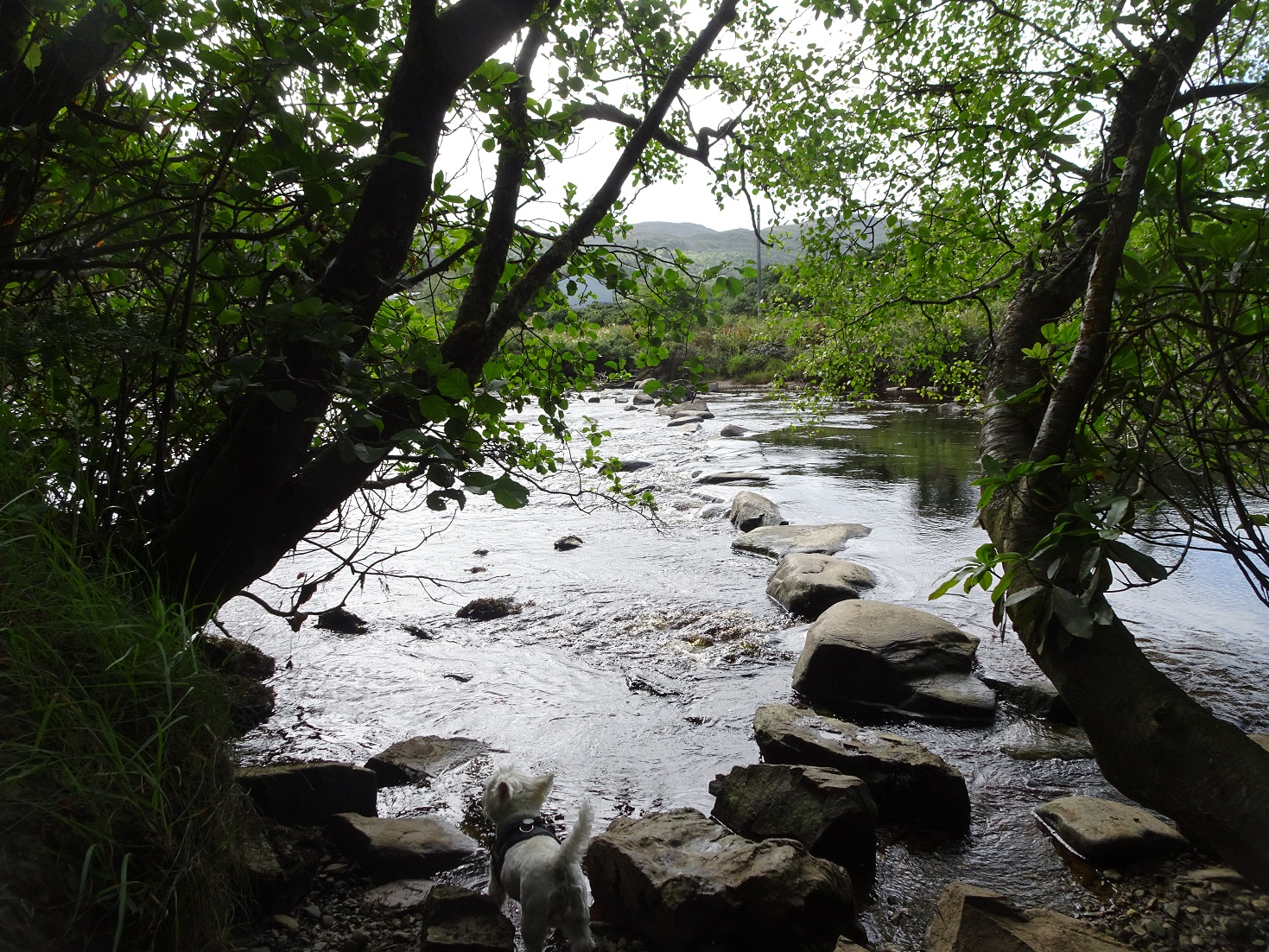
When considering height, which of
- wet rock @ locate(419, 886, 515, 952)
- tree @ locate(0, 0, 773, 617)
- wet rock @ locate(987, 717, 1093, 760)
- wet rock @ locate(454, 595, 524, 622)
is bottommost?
wet rock @ locate(454, 595, 524, 622)

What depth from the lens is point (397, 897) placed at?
3.76 m

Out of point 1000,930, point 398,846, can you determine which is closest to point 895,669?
point 1000,930

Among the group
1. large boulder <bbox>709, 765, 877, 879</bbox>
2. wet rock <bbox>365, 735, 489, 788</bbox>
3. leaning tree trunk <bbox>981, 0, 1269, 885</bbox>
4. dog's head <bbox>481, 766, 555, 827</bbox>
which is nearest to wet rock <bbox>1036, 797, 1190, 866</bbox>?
large boulder <bbox>709, 765, 877, 879</bbox>

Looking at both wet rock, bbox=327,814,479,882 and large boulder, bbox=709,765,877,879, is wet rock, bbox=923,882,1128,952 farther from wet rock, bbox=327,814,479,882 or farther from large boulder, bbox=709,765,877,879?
wet rock, bbox=327,814,479,882

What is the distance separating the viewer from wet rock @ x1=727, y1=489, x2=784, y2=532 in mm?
12453

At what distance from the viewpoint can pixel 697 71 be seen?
18.9 feet

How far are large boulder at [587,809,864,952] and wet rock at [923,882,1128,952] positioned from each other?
1.44 ft

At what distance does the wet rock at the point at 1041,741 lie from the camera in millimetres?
5539

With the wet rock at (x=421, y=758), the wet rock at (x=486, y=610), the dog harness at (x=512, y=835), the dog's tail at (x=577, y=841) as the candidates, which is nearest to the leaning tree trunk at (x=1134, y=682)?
the dog's tail at (x=577, y=841)

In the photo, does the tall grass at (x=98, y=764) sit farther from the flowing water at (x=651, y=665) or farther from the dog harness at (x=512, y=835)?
the flowing water at (x=651, y=665)

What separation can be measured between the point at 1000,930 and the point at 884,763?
161 centimetres

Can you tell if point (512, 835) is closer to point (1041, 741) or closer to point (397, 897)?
point (397, 897)

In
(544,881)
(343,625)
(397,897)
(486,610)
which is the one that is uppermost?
(544,881)

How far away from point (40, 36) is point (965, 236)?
6369 mm
